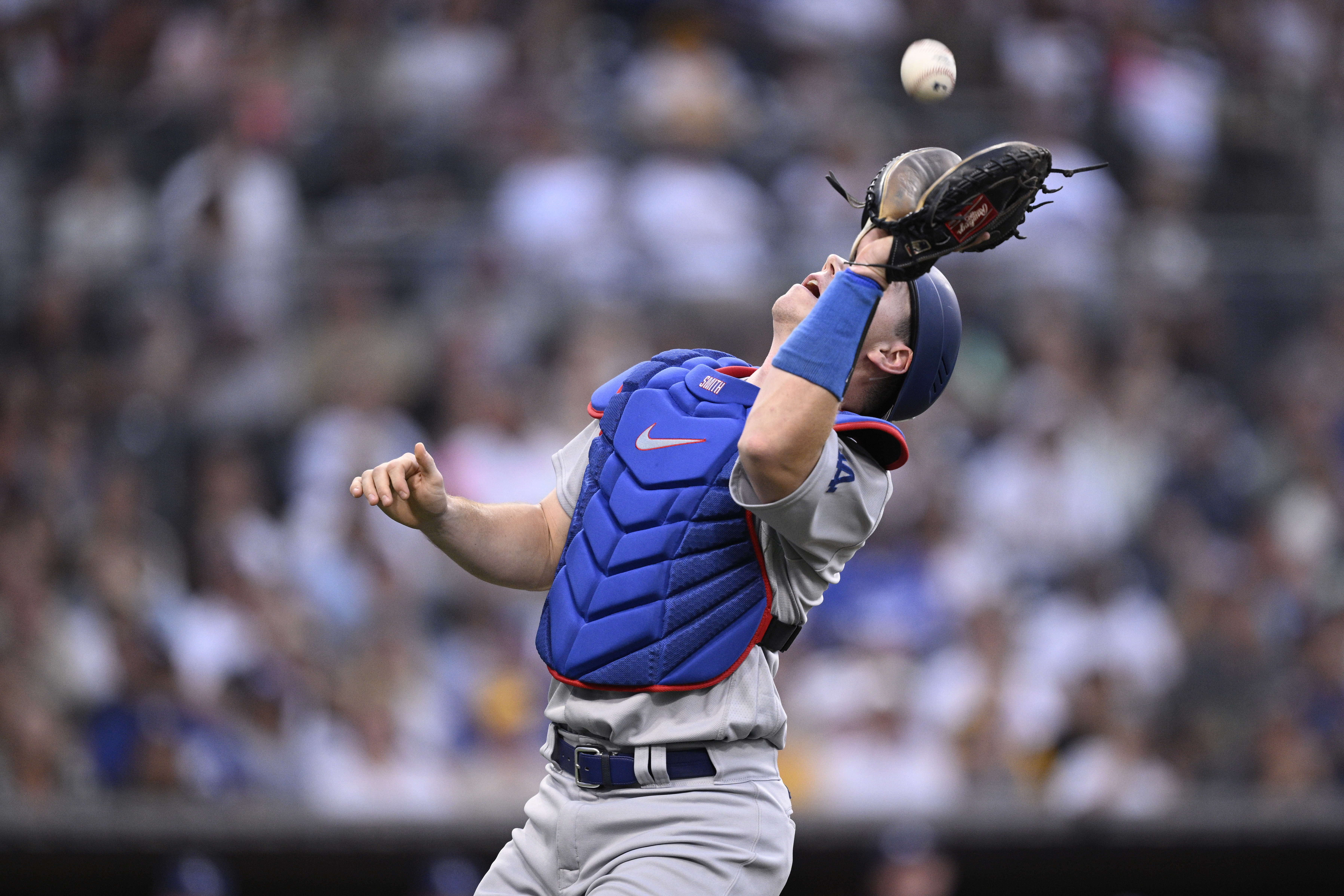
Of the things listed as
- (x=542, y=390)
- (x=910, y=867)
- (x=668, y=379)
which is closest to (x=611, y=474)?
(x=668, y=379)

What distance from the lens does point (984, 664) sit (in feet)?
22.8

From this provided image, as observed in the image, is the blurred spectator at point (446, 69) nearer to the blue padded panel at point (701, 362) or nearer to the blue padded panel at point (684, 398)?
the blue padded panel at point (701, 362)

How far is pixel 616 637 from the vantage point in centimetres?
271

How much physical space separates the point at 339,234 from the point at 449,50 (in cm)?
160

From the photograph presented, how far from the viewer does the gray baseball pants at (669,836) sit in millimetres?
2668

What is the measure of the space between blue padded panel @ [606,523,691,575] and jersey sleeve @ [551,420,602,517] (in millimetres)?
332

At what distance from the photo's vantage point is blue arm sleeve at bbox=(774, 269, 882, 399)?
2531 millimetres

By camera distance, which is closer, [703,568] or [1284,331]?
[703,568]

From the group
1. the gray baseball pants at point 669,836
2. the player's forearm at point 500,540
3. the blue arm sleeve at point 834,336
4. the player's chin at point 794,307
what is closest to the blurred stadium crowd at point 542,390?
the player's forearm at point 500,540

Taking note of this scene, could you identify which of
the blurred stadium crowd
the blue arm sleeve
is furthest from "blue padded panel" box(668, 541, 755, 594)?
the blurred stadium crowd

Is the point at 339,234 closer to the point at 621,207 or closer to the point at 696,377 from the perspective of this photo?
the point at 621,207

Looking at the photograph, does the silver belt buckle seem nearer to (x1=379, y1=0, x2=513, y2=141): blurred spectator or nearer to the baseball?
the baseball

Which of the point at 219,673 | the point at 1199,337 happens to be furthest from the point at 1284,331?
the point at 219,673

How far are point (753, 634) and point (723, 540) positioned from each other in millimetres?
176
